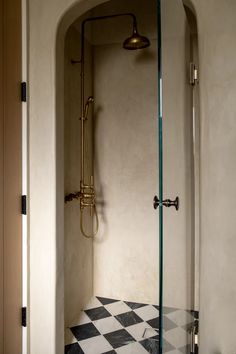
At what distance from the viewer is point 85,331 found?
220 centimetres

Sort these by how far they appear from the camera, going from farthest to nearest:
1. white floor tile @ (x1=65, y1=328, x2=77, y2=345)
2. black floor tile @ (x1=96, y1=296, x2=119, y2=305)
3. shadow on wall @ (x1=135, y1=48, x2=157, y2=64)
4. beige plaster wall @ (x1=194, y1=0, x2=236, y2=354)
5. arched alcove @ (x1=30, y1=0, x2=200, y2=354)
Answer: black floor tile @ (x1=96, y1=296, x2=119, y2=305)
shadow on wall @ (x1=135, y1=48, x2=157, y2=64)
white floor tile @ (x1=65, y1=328, x2=77, y2=345)
arched alcove @ (x1=30, y1=0, x2=200, y2=354)
beige plaster wall @ (x1=194, y1=0, x2=236, y2=354)

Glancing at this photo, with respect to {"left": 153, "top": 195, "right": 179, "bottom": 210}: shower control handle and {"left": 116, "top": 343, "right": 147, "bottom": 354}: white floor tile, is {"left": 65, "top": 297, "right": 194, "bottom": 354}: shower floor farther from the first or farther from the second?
{"left": 153, "top": 195, "right": 179, "bottom": 210}: shower control handle

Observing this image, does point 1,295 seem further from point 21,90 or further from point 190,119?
point 190,119

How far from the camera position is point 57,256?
1680 mm

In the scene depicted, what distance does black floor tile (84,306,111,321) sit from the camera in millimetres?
2410

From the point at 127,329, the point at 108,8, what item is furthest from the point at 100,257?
the point at 108,8

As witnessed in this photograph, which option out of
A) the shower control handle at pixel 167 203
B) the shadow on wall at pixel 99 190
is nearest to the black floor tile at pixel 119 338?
the shadow on wall at pixel 99 190

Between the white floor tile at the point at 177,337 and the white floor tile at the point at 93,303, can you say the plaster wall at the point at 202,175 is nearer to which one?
the white floor tile at the point at 177,337

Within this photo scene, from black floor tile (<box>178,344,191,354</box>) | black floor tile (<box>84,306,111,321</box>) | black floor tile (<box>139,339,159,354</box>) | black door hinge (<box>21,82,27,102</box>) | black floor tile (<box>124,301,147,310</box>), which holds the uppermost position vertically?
black door hinge (<box>21,82,27,102</box>)

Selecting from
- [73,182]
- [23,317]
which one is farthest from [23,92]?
[23,317]

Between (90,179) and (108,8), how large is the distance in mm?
1541

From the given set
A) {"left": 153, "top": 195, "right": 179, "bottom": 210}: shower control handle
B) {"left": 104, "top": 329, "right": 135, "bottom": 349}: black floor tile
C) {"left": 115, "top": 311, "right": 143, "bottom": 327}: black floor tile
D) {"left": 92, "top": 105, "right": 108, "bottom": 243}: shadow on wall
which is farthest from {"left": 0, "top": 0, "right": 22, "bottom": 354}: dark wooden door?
{"left": 92, "top": 105, "right": 108, "bottom": 243}: shadow on wall

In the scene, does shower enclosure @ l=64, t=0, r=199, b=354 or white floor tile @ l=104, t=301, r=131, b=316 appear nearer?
shower enclosure @ l=64, t=0, r=199, b=354

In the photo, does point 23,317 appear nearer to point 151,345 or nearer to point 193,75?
point 151,345
